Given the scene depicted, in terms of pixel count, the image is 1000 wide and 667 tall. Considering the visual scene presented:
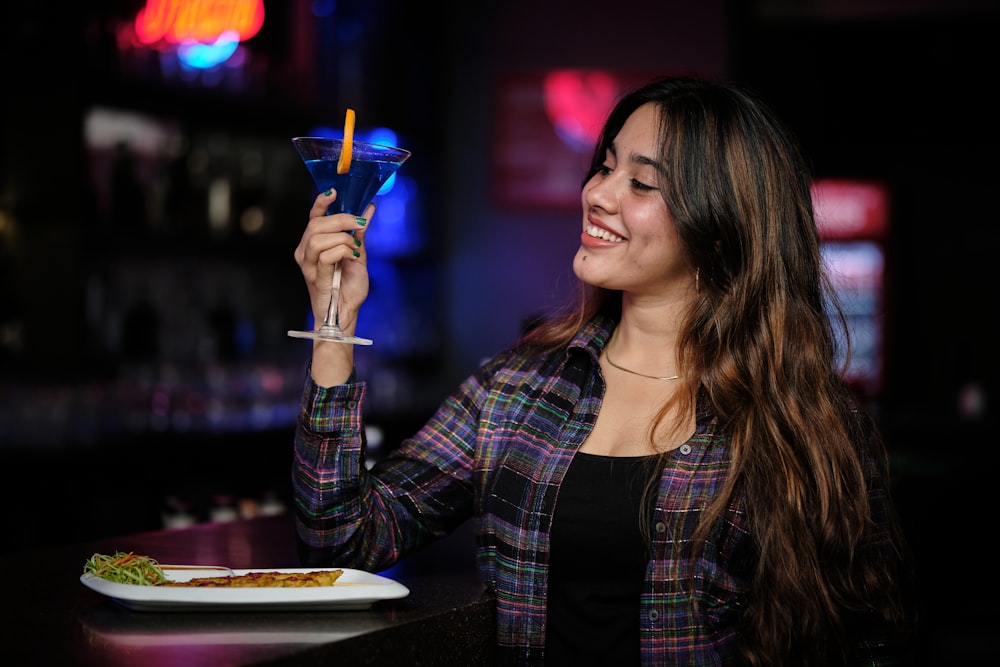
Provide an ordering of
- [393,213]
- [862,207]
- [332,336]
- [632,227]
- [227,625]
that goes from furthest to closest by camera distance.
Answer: [862,207] < [393,213] < [632,227] < [332,336] < [227,625]

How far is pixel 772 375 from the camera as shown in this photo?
203 cm

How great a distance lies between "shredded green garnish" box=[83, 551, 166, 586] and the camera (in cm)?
160

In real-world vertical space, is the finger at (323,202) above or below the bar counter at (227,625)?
above

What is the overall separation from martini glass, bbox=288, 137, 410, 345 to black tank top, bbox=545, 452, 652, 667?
0.47 meters

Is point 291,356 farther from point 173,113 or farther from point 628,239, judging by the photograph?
point 628,239

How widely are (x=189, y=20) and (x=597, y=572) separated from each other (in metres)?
3.44

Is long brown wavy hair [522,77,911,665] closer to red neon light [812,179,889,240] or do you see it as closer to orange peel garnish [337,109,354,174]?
orange peel garnish [337,109,354,174]

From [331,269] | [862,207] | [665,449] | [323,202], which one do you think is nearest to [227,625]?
[331,269]

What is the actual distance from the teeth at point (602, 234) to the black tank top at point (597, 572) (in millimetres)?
397

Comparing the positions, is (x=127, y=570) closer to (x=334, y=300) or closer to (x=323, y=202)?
(x=334, y=300)

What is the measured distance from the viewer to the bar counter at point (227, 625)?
1.41 metres

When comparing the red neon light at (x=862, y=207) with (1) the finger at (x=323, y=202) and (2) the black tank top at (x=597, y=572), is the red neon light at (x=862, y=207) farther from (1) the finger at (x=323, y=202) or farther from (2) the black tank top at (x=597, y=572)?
(1) the finger at (x=323, y=202)

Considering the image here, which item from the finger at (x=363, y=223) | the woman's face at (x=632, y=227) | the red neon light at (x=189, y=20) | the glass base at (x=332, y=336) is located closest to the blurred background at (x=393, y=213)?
the red neon light at (x=189, y=20)

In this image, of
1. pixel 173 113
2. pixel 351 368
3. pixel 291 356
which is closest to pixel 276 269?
pixel 291 356
